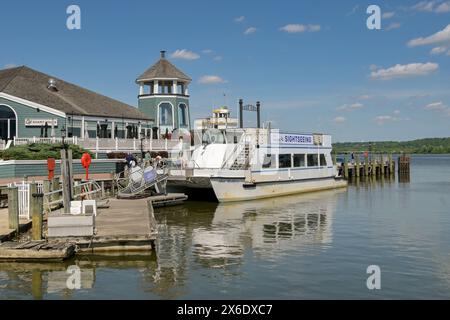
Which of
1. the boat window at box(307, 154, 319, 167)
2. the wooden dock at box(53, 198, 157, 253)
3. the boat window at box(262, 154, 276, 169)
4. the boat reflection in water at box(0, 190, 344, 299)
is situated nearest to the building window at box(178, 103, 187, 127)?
the boat window at box(307, 154, 319, 167)

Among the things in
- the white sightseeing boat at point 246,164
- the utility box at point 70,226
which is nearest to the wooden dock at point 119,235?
the utility box at point 70,226

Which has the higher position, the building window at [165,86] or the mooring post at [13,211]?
the building window at [165,86]

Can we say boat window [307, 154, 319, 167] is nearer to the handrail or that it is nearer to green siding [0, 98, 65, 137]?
the handrail

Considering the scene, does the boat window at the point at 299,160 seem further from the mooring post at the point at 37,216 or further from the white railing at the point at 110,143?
the mooring post at the point at 37,216

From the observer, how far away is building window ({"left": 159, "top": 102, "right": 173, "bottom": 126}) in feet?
151

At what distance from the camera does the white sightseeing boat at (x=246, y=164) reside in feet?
92.7

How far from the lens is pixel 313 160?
36344 millimetres

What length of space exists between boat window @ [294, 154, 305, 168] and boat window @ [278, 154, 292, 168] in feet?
2.83

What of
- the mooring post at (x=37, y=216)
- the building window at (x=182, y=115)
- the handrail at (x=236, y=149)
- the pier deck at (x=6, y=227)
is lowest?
the pier deck at (x=6, y=227)

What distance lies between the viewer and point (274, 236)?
1886cm

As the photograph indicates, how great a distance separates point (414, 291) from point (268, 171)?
1924cm

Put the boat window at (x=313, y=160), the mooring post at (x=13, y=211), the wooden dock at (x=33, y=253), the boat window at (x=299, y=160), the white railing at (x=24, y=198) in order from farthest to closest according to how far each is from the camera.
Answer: the boat window at (x=313, y=160), the boat window at (x=299, y=160), the white railing at (x=24, y=198), the mooring post at (x=13, y=211), the wooden dock at (x=33, y=253)

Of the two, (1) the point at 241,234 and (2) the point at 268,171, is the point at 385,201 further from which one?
(1) the point at 241,234

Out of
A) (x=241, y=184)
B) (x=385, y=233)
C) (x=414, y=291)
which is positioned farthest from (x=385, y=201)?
(x=414, y=291)
